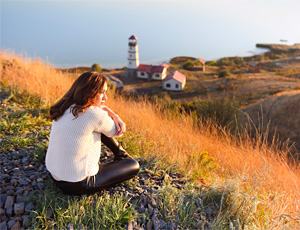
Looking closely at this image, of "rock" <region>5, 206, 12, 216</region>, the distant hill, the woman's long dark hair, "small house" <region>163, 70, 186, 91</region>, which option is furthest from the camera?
"small house" <region>163, 70, 186, 91</region>

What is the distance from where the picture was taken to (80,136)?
2299 millimetres

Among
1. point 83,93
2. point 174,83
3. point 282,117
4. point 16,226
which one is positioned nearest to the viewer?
point 16,226

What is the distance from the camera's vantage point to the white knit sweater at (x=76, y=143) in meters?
2.28

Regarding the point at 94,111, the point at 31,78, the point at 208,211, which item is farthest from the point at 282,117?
the point at 94,111

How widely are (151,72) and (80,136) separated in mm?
28133

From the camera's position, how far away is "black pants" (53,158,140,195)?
2418mm

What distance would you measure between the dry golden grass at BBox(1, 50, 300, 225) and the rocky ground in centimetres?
64

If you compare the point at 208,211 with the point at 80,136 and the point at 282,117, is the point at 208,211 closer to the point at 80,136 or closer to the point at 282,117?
the point at 80,136

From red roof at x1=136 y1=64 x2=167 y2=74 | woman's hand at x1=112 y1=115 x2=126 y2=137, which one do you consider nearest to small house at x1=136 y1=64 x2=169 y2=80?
red roof at x1=136 y1=64 x2=167 y2=74

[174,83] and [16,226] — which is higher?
[16,226]

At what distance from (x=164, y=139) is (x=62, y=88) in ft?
11.6

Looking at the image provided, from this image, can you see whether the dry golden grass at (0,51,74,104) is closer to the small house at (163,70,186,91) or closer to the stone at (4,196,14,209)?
the stone at (4,196,14,209)

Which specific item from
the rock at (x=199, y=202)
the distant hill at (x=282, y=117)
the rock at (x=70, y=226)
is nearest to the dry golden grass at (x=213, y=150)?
the rock at (x=199, y=202)

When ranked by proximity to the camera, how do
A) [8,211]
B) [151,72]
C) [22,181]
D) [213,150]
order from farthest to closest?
[151,72], [213,150], [22,181], [8,211]
